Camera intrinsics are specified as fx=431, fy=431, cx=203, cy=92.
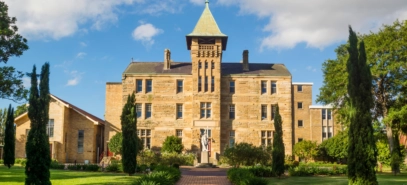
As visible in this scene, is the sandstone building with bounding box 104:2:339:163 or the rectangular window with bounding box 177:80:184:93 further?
the rectangular window with bounding box 177:80:184:93

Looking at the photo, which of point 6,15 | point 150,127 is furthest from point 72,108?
point 6,15

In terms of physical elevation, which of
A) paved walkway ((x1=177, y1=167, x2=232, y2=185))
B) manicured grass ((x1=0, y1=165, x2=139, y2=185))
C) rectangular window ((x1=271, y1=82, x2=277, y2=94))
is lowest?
paved walkway ((x1=177, y1=167, x2=232, y2=185))

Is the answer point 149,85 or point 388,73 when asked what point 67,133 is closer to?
point 149,85

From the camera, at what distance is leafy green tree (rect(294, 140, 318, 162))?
4338 centimetres

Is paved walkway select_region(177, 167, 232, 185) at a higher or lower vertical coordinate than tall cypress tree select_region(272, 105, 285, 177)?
lower

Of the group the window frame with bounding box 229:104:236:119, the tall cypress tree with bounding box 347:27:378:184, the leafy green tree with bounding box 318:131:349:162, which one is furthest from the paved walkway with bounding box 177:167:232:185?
the window frame with bounding box 229:104:236:119

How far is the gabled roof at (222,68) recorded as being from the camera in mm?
46469

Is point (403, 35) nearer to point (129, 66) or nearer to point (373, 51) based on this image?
point (373, 51)

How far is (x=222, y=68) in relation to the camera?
159 ft

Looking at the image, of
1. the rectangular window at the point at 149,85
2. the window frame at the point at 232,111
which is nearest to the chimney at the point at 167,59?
the rectangular window at the point at 149,85

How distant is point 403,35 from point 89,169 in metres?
24.0

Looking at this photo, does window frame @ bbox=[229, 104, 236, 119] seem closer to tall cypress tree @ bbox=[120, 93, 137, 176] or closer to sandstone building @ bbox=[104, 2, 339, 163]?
sandstone building @ bbox=[104, 2, 339, 163]

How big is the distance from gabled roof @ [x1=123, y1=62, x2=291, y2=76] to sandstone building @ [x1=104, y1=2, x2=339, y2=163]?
11cm

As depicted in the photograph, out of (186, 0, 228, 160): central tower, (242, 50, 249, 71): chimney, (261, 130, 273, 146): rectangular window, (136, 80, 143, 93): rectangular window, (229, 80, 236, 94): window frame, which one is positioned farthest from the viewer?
(242, 50, 249, 71): chimney
